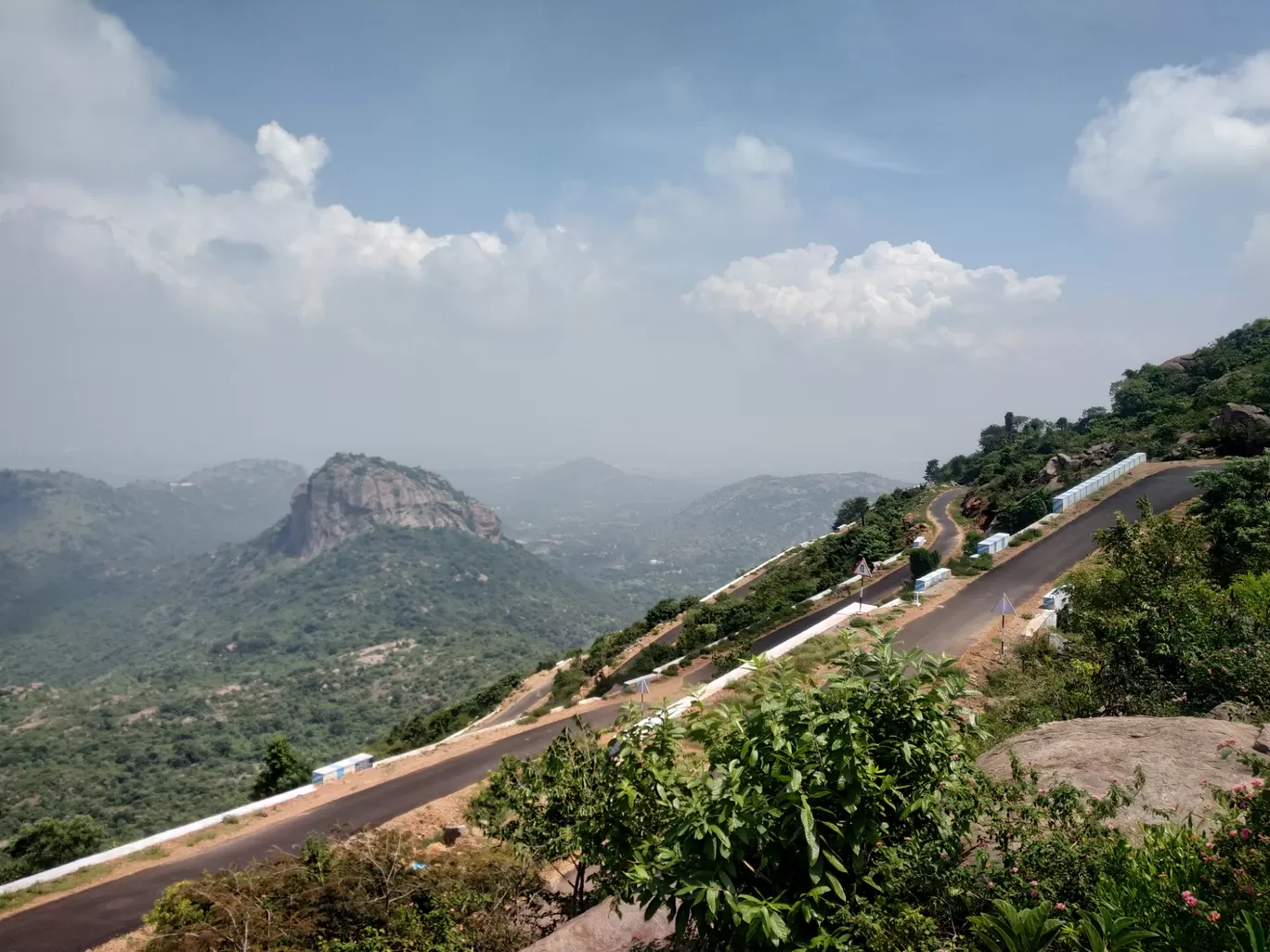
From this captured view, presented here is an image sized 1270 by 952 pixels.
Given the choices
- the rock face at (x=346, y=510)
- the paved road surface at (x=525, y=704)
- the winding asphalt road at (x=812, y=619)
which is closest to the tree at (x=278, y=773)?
the paved road surface at (x=525, y=704)

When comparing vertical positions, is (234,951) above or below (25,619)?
below

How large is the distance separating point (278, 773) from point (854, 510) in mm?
47165

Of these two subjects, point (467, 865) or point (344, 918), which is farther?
point (467, 865)

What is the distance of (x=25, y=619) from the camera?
6890 inches

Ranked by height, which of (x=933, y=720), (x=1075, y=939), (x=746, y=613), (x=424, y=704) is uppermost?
(x=933, y=720)

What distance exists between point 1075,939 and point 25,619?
244 metres

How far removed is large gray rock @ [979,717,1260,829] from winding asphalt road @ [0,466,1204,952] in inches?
256

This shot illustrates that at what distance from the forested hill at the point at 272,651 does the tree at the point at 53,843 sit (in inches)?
1048

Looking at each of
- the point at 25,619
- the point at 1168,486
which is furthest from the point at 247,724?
the point at 25,619

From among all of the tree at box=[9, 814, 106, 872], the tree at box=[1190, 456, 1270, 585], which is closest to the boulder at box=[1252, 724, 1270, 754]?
the tree at box=[1190, 456, 1270, 585]

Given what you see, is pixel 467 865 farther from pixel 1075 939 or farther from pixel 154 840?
pixel 154 840

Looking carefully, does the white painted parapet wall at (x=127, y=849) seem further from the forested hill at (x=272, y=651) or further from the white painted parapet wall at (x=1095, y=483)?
the white painted parapet wall at (x=1095, y=483)

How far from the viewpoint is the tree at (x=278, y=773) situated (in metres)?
20.8

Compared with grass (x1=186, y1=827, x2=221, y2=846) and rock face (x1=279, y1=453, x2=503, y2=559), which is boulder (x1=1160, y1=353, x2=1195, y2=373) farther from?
rock face (x1=279, y1=453, x2=503, y2=559)
